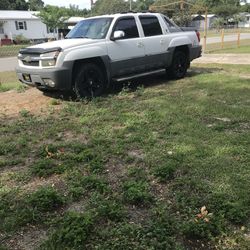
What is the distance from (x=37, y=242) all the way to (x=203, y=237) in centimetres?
134

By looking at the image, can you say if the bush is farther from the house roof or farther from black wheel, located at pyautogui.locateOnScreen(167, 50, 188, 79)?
black wheel, located at pyautogui.locateOnScreen(167, 50, 188, 79)

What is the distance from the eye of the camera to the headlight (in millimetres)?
7305

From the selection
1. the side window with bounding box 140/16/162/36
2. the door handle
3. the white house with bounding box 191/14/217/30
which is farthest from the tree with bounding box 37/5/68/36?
the door handle

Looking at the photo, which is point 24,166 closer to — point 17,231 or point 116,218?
point 17,231

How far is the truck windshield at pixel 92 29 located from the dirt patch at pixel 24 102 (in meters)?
1.65

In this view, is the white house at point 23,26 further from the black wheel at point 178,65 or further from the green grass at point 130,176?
the green grass at point 130,176

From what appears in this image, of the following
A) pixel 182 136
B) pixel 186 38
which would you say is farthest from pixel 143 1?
pixel 182 136

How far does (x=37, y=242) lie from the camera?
2.97 meters

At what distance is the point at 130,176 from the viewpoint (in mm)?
4055

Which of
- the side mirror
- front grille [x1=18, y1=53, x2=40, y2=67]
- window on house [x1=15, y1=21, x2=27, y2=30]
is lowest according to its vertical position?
front grille [x1=18, y1=53, x2=40, y2=67]

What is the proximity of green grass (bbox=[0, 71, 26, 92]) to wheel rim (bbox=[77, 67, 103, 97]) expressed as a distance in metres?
2.41

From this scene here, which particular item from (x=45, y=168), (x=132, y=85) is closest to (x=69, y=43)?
(x=132, y=85)

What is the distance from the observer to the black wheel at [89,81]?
301 inches

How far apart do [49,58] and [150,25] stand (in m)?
3.14
